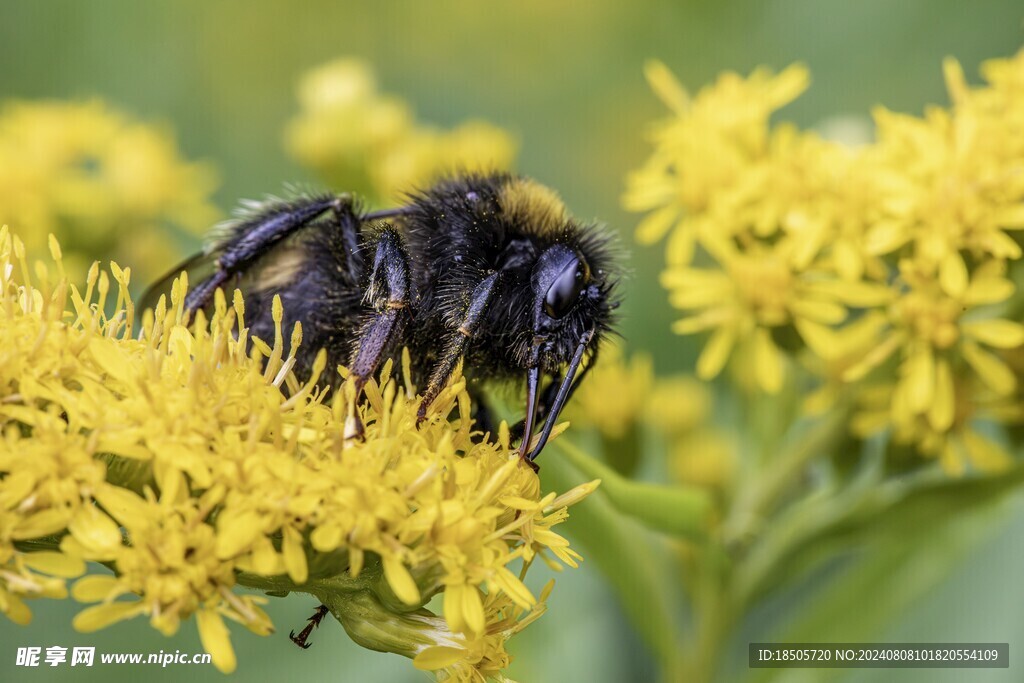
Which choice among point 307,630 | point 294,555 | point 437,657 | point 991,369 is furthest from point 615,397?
point 294,555

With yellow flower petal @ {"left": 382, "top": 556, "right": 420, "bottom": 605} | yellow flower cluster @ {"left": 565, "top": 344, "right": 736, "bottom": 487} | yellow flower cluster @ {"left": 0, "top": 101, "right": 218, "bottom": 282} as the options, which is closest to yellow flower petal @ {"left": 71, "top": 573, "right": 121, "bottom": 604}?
yellow flower petal @ {"left": 382, "top": 556, "right": 420, "bottom": 605}

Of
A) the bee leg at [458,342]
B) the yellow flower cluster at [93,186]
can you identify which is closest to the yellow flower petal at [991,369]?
the bee leg at [458,342]

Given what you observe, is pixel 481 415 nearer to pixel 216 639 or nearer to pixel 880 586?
pixel 216 639

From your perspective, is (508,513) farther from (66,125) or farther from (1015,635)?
(66,125)

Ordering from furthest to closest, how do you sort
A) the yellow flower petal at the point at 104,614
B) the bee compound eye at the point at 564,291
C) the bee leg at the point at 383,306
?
the bee compound eye at the point at 564,291 < the bee leg at the point at 383,306 < the yellow flower petal at the point at 104,614

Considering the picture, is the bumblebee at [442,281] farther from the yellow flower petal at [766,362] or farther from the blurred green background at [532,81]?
the blurred green background at [532,81]

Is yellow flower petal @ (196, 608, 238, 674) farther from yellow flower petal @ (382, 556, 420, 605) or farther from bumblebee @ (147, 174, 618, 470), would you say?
bumblebee @ (147, 174, 618, 470)

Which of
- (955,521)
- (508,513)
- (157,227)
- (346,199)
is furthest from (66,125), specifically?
(955,521)
